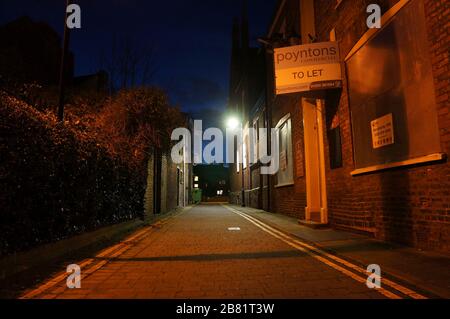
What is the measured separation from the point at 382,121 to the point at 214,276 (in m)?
5.73

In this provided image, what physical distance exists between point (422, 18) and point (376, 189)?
4.02 meters

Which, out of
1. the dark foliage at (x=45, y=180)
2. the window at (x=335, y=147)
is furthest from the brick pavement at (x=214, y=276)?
the window at (x=335, y=147)

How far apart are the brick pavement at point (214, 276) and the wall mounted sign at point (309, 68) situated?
197 inches

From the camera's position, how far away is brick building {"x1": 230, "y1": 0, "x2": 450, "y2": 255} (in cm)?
741

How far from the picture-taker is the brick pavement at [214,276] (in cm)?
516

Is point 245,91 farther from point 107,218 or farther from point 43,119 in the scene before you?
point 43,119

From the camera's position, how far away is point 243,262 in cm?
740

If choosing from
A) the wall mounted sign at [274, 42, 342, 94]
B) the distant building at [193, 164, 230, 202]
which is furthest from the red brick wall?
the distant building at [193, 164, 230, 202]

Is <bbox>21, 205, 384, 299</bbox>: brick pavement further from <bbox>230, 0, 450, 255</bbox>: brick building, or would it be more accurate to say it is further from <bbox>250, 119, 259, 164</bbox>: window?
<bbox>250, 119, 259, 164</bbox>: window

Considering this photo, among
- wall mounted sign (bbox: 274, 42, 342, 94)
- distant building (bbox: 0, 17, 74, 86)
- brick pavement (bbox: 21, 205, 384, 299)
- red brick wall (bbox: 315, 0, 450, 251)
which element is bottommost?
brick pavement (bbox: 21, 205, 384, 299)

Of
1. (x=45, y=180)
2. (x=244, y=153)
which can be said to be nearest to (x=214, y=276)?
(x=45, y=180)

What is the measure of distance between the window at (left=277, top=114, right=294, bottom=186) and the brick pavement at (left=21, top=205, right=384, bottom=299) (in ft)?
31.4

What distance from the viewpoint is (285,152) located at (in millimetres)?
19906

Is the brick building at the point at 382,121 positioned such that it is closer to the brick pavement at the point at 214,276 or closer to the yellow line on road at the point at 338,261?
the yellow line on road at the point at 338,261
